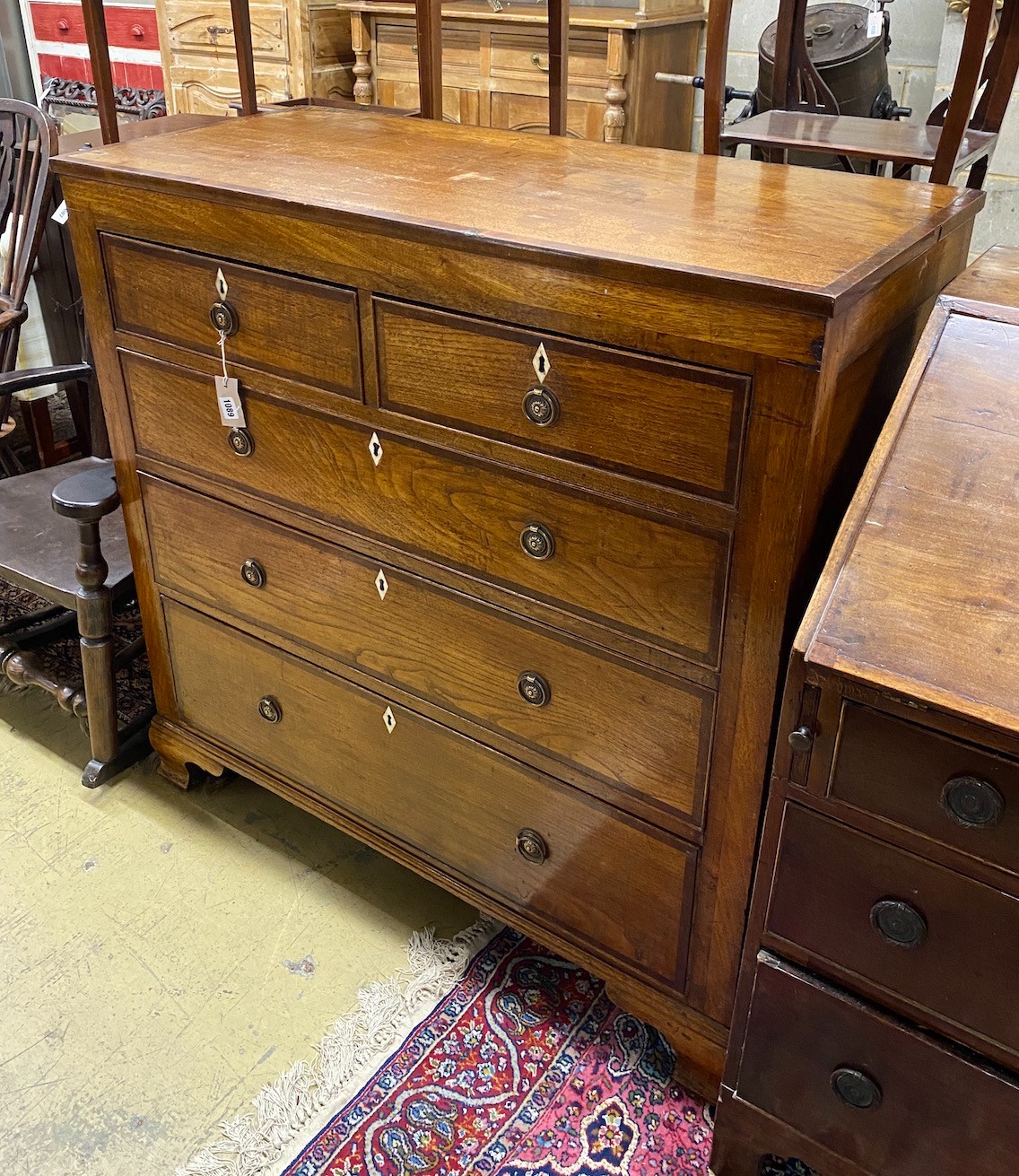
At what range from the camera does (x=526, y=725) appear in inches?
55.0

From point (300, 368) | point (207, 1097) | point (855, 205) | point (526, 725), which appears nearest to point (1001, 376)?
point (855, 205)

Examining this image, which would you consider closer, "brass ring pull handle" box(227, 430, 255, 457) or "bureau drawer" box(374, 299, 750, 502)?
"bureau drawer" box(374, 299, 750, 502)

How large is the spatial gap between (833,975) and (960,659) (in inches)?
16.6

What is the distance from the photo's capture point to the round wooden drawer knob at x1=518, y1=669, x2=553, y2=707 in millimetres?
1344

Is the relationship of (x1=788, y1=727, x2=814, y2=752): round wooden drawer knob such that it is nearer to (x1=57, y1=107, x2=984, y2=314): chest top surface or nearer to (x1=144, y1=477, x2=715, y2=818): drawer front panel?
(x1=144, y1=477, x2=715, y2=818): drawer front panel

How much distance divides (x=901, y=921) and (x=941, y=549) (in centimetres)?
36

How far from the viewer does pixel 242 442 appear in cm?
153

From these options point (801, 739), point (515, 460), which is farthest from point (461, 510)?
point (801, 739)

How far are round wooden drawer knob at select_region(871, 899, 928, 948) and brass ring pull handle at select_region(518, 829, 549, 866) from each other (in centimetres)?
54

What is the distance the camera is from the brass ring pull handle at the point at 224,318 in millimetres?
1430

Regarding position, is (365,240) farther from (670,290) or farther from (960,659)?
(960,659)

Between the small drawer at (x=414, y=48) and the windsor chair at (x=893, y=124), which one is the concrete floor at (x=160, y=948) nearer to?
the windsor chair at (x=893, y=124)

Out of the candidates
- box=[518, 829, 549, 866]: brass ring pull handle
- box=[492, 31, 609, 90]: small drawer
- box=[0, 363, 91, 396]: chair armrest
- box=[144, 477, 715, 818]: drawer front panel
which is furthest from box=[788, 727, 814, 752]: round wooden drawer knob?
box=[492, 31, 609, 90]: small drawer

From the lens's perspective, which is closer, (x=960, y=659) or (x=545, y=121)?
(x=960, y=659)
